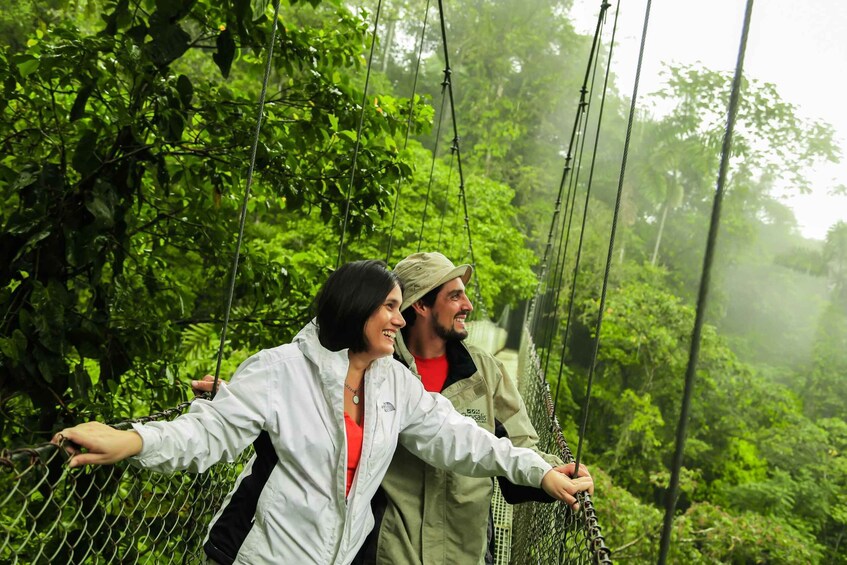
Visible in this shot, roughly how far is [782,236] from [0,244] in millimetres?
26216

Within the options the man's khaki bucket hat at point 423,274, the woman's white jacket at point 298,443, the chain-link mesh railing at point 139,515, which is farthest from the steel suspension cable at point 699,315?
the man's khaki bucket hat at point 423,274

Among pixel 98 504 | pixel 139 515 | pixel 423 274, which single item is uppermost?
pixel 423 274

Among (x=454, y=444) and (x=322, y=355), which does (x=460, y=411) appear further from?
(x=322, y=355)

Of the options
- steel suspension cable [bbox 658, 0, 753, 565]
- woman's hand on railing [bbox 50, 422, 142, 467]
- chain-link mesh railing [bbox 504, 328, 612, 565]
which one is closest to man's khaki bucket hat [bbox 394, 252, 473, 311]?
chain-link mesh railing [bbox 504, 328, 612, 565]

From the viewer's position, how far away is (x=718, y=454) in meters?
15.0

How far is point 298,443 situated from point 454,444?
265 millimetres

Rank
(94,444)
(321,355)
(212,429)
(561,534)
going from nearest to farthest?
(94,444) → (212,429) → (321,355) → (561,534)

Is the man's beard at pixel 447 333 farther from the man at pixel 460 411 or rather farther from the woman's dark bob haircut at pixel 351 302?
the woman's dark bob haircut at pixel 351 302

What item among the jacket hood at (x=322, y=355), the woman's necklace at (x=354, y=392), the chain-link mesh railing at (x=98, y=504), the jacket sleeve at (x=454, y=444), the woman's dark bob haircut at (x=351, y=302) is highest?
the woman's dark bob haircut at (x=351, y=302)

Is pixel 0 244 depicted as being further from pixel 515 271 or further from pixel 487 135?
pixel 487 135

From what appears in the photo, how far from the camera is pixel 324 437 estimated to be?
108 cm

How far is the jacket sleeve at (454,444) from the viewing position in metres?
1.20

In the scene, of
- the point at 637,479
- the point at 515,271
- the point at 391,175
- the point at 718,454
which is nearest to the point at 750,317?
the point at 718,454

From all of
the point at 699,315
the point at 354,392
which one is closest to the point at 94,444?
the point at 354,392
